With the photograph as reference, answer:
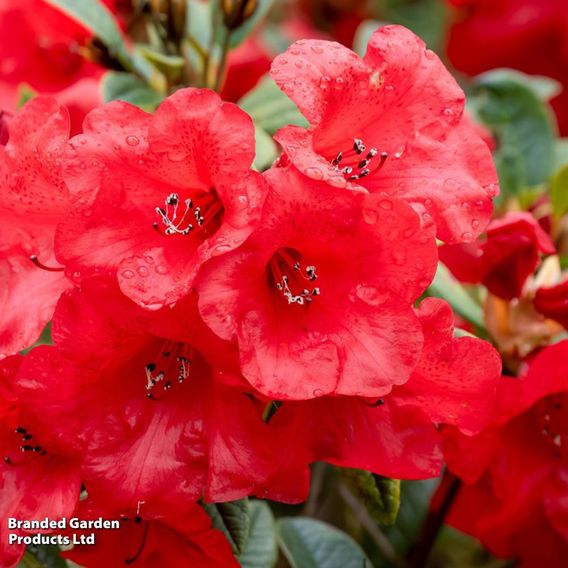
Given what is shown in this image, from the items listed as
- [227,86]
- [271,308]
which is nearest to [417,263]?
[271,308]

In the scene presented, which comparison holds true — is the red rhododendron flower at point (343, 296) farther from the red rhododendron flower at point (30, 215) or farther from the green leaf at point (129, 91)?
the green leaf at point (129, 91)

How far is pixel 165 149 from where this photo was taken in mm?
752

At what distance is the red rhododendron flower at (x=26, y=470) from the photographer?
82cm

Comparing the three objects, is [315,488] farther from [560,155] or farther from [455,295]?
[560,155]

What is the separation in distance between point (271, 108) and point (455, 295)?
0.34 meters

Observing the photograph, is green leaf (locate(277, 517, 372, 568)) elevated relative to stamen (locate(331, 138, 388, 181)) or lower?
lower

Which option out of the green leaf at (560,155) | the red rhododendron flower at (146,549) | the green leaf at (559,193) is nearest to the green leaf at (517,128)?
the green leaf at (560,155)

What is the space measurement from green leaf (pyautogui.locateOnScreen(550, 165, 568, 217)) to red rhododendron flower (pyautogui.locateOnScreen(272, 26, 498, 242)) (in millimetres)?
397

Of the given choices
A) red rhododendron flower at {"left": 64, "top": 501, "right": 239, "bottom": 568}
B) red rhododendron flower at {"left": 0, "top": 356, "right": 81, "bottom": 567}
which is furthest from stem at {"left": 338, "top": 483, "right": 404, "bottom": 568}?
red rhododendron flower at {"left": 0, "top": 356, "right": 81, "bottom": 567}

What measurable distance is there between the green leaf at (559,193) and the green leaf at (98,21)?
0.60 m

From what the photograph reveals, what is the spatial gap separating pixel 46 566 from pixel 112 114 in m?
0.54

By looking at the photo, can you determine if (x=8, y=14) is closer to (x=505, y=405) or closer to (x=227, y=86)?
(x=227, y=86)

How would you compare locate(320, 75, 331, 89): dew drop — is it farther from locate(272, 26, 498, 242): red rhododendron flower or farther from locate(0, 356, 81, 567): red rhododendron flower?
locate(0, 356, 81, 567): red rhododendron flower

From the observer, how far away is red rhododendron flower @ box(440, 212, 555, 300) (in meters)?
0.99
